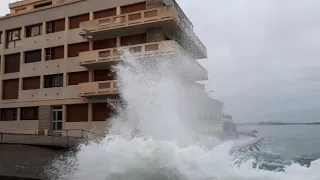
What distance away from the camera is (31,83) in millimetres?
33406

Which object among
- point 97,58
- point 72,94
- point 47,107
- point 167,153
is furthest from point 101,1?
point 167,153

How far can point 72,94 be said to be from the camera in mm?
30609

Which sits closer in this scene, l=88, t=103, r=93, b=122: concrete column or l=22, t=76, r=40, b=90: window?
l=88, t=103, r=93, b=122: concrete column

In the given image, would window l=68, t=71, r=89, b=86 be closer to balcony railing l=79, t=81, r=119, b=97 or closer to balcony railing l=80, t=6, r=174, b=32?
balcony railing l=79, t=81, r=119, b=97

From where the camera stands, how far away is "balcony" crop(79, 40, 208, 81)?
81.4ft

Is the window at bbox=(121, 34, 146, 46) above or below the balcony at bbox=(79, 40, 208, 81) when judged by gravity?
above

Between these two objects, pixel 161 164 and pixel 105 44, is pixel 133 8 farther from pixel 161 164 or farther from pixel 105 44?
pixel 161 164

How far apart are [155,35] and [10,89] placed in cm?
1781

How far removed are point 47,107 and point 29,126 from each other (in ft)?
9.20

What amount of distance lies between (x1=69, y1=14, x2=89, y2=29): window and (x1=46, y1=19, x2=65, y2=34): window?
0.96 metres

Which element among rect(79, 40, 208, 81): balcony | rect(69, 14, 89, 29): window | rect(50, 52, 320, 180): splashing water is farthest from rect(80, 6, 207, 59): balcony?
rect(50, 52, 320, 180): splashing water

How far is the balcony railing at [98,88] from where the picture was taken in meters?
26.6

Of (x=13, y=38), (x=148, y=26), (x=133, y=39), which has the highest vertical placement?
(x=13, y=38)

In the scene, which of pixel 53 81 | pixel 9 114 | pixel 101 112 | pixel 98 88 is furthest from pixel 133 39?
pixel 9 114
